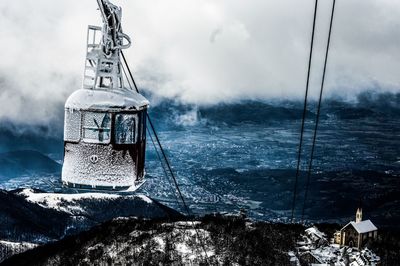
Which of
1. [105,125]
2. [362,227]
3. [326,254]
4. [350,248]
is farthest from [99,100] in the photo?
[326,254]

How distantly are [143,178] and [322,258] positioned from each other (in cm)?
14609

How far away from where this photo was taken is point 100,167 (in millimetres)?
9180

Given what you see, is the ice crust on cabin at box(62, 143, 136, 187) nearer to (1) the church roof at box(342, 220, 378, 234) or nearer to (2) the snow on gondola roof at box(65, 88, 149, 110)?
(2) the snow on gondola roof at box(65, 88, 149, 110)

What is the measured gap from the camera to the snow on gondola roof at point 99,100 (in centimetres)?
877

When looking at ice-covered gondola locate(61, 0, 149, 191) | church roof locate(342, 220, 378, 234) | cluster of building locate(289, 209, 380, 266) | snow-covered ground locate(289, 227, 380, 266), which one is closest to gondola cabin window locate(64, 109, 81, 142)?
ice-covered gondola locate(61, 0, 149, 191)

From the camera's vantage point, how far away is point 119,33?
8.69m

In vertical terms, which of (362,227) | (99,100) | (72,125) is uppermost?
(99,100)

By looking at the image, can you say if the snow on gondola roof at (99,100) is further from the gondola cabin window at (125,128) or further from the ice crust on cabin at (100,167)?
the ice crust on cabin at (100,167)

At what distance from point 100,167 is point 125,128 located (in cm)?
68

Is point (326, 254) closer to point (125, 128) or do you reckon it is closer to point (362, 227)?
point (362, 227)

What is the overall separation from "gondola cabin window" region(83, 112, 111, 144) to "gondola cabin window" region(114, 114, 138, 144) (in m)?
0.13

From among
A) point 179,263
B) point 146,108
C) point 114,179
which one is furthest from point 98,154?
point 179,263

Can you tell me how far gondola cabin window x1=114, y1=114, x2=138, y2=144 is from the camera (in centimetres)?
902

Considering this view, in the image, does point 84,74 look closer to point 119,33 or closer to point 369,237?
point 119,33
